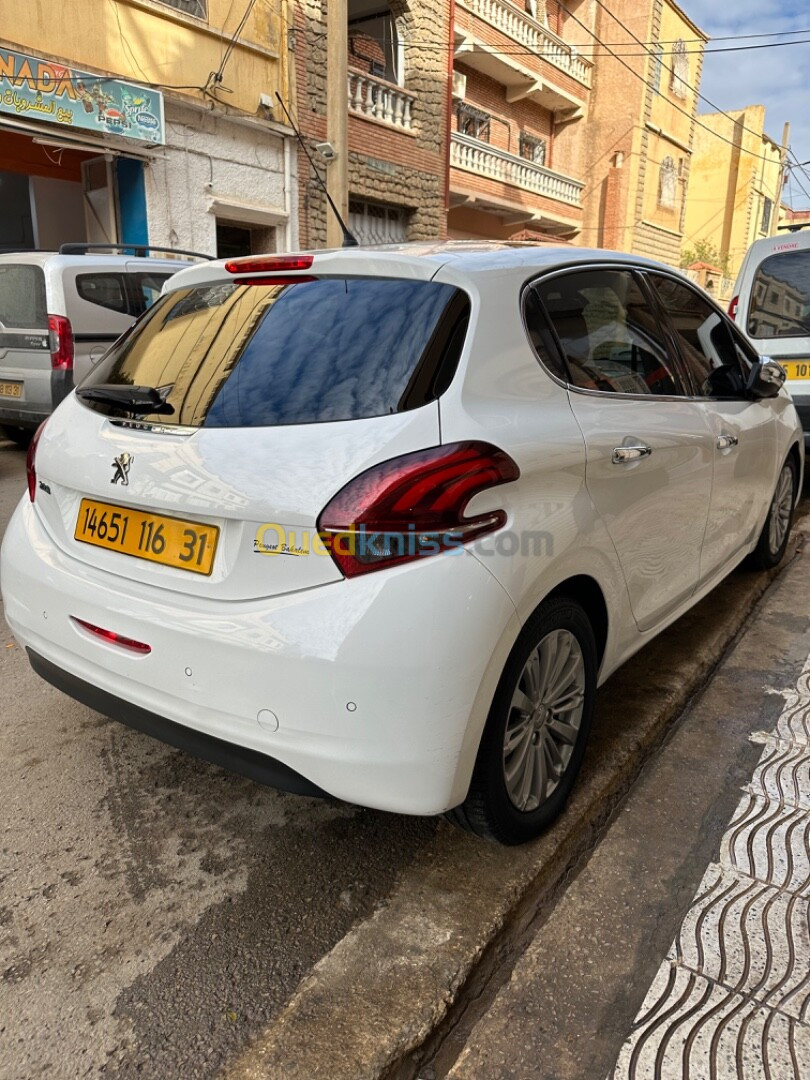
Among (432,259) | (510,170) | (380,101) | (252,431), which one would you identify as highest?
(380,101)

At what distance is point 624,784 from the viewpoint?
2619 millimetres

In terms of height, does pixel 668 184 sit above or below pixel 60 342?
above

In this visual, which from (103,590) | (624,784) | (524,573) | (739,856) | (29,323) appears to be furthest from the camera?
(29,323)

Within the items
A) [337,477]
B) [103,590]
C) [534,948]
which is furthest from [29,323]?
[534,948]

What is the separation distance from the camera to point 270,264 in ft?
7.43

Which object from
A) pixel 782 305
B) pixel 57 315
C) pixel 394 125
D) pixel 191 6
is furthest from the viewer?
pixel 394 125

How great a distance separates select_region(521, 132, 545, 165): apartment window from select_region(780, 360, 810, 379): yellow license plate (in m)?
17.0

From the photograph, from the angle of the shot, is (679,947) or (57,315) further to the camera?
(57,315)

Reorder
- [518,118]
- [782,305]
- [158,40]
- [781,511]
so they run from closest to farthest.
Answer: [781,511], [782,305], [158,40], [518,118]

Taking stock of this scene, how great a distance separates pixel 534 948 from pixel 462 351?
4.71 ft

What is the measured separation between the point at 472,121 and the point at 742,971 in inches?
780

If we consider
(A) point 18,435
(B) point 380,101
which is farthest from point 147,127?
(B) point 380,101

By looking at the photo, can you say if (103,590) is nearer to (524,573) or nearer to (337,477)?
(337,477)

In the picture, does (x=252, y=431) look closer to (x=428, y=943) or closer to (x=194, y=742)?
(x=194, y=742)
